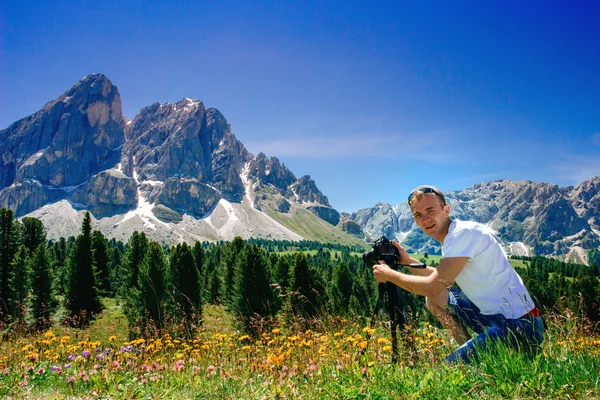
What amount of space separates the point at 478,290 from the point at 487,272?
0.29 meters

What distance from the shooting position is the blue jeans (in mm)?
4082

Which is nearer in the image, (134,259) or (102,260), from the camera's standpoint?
(134,259)

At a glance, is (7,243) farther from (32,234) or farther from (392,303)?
(392,303)

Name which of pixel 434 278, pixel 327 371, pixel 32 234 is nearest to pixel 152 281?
pixel 327 371

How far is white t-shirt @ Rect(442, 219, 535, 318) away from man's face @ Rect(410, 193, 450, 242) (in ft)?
1.25

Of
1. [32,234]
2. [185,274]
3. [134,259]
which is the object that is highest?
[32,234]

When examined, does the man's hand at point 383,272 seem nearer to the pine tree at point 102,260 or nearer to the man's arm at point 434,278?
the man's arm at point 434,278

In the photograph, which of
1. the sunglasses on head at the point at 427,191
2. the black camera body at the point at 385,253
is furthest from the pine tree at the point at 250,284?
the sunglasses on head at the point at 427,191

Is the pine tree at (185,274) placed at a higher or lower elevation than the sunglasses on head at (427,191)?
lower

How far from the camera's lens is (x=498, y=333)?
4266 millimetres

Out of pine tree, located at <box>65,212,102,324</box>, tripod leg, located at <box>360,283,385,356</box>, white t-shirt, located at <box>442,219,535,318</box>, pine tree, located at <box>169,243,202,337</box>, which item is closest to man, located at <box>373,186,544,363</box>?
white t-shirt, located at <box>442,219,535,318</box>

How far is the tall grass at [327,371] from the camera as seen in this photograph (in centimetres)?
351

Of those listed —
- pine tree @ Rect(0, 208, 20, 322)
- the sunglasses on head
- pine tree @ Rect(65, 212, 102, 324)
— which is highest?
the sunglasses on head

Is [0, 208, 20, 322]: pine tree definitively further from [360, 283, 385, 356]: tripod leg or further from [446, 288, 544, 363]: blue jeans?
[446, 288, 544, 363]: blue jeans
